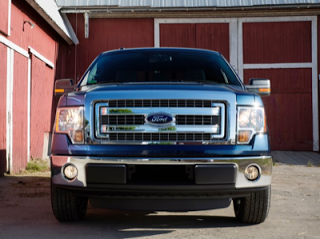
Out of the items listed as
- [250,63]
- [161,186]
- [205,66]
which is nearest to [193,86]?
[161,186]

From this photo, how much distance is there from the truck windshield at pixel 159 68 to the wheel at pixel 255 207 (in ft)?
4.24

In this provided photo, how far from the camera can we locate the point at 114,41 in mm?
14516

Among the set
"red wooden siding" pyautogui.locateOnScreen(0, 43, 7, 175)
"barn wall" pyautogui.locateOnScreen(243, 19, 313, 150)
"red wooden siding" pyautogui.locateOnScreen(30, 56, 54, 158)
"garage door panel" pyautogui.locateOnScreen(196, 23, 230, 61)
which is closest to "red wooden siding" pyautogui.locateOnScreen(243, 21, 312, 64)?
"barn wall" pyautogui.locateOnScreen(243, 19, 313, 150)

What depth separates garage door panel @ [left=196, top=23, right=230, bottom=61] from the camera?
14.3 metres

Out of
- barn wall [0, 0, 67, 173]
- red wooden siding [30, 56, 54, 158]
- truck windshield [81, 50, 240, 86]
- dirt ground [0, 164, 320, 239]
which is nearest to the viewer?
dirt ground [0, 164, 320, 239]

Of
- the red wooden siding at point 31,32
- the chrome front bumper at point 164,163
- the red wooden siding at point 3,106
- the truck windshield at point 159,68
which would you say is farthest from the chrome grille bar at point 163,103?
the red wooden siding at point 31,32

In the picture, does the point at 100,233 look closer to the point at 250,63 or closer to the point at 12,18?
the point at 12,18

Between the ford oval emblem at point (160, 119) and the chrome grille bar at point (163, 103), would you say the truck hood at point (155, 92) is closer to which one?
the chrome grille bar at point (163, 103)

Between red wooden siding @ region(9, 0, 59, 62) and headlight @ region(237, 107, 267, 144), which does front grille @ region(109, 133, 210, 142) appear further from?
red wooden siding @ region(9, 0, 59, 62)

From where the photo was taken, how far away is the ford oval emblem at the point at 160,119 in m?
3.98

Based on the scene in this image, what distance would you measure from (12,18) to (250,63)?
734 centimetres

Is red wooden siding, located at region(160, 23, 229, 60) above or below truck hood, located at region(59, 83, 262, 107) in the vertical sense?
above

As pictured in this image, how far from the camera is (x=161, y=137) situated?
13.0 ft

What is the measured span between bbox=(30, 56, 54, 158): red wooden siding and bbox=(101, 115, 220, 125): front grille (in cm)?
720
